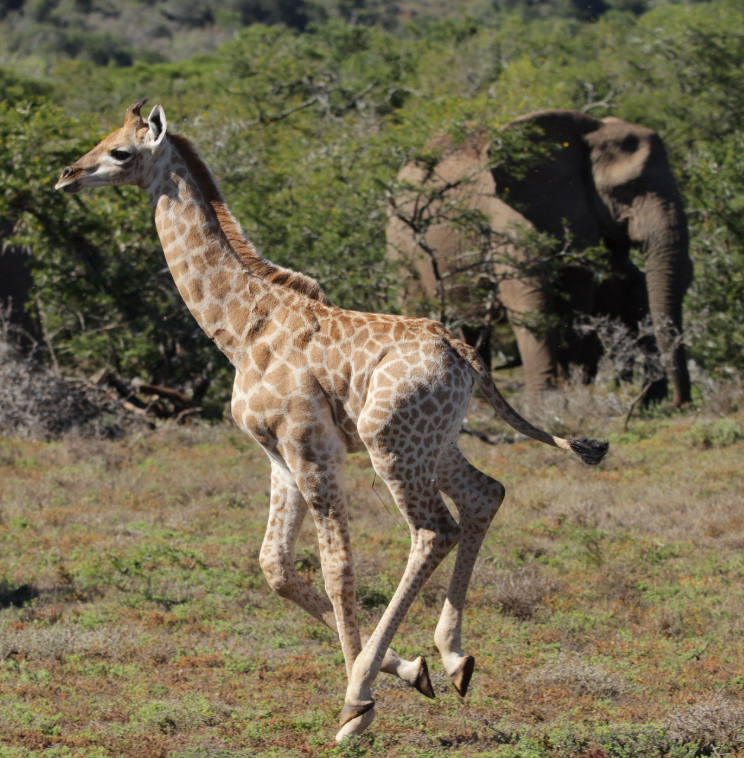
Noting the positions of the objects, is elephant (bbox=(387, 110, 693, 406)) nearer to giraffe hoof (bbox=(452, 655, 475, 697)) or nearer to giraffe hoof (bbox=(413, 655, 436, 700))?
giraffe hoof (bbox=(452, 655, 475, 697))

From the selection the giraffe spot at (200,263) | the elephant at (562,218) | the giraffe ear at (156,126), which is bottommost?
the elephant at (562,218)

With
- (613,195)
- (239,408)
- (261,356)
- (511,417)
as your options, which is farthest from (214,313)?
(613,195)

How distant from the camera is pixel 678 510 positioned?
355 inches

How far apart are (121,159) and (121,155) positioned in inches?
0.8

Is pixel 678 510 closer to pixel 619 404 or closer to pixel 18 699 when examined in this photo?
pixel 619 404

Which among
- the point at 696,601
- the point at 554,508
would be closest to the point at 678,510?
the point at 554,508

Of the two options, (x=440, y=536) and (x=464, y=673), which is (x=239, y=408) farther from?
(x=464, y=673)

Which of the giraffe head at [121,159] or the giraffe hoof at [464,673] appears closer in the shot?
the giraffe hoof at [464,673]

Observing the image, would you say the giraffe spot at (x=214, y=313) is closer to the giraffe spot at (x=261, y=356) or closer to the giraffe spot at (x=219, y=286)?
the giraffe spot at (x=219, y=286)

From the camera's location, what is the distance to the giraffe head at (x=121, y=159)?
5.40 m

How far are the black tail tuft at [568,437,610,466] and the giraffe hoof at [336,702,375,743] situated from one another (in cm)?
147

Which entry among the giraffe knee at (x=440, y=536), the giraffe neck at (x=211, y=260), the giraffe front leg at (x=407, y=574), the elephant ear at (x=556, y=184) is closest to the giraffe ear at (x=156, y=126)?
the giraffe neck at (x=211, y=260)

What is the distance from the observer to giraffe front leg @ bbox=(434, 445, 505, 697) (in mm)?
5230

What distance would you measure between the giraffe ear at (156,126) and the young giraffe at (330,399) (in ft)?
0.05
